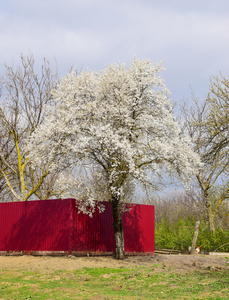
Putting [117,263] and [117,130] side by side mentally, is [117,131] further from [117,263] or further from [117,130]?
[117,263]

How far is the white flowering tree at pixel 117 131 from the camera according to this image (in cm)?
1257

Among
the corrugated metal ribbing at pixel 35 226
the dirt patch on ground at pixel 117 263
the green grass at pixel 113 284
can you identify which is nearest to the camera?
the green grass at pixel 113 284

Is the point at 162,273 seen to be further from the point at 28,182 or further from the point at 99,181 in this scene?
the point at 28,182

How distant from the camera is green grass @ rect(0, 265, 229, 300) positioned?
8477 millimetres

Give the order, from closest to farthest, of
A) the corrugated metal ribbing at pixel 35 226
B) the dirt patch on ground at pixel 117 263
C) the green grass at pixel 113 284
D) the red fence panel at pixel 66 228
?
the green grass at pixel 113 284 → the dirt patch on ground at pixel 117 263 → the red fence panel at pixel 66 228 → the corrugated metal ribbing at pixel 35 226

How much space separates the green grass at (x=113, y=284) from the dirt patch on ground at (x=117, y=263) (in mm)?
579

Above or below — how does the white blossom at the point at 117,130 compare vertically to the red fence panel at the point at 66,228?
above

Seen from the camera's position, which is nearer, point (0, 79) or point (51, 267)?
point (51, 267)

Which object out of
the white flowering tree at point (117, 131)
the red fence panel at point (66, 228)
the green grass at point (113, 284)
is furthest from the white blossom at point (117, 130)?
the green grass at point (113, 284)

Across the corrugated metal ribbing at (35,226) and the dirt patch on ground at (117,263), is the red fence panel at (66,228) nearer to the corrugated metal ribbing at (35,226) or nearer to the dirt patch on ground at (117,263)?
the corrugated metal ribbing at (35,226)

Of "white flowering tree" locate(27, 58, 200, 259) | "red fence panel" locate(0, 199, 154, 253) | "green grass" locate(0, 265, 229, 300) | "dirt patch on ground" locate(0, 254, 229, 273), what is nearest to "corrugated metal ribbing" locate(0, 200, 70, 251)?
"red fence panel" locate(0, 199, 154, 253)

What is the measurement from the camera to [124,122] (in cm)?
1316

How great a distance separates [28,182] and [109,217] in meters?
9.09

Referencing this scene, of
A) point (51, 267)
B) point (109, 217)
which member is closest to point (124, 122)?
point (109, 217)
